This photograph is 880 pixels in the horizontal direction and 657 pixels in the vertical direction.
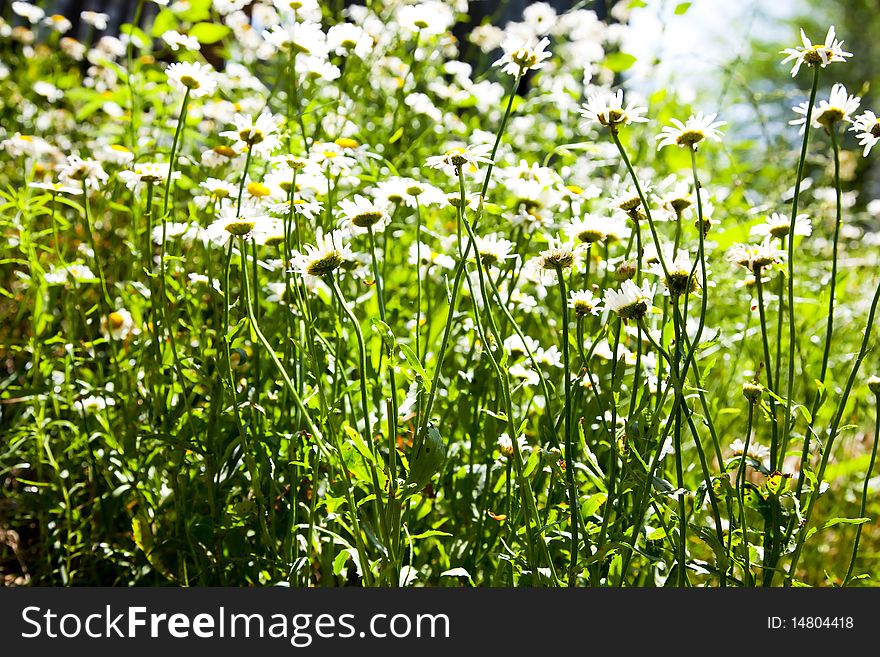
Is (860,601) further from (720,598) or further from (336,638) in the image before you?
(336,638)

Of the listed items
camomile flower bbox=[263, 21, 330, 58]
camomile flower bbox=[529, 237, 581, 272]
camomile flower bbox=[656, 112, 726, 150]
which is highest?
camomile flower bbox=[263, 21, 330, 58]

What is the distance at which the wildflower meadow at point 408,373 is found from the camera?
2.34ft

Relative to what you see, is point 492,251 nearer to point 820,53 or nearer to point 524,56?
point 524,56

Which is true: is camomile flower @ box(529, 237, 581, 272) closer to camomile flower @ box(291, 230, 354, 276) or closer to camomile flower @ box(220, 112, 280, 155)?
camomile flower @ box(291, 230, 354, 276)

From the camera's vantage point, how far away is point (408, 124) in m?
1.53

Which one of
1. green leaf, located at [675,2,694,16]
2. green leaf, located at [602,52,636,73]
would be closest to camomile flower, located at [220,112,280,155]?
green leaf, located at [602,52,636,73]

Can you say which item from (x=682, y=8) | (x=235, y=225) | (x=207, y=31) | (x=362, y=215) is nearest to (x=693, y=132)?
(x=362, y=215)

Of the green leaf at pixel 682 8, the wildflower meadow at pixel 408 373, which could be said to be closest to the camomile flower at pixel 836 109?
the wildflower meadow at pixel 408 373

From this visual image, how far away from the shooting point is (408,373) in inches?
32.2

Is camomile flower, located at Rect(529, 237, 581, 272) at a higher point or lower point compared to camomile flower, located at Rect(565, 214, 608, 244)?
lower

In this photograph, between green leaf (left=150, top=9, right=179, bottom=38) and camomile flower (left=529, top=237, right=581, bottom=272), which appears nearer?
camomile flower (left=529, top=237, right=581, bottom=272)

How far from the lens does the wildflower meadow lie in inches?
28.1

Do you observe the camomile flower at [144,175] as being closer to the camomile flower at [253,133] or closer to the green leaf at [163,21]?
the camomile flower at [253,133]

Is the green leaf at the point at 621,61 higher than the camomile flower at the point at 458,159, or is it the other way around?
the green leaf at the point at 621,61
